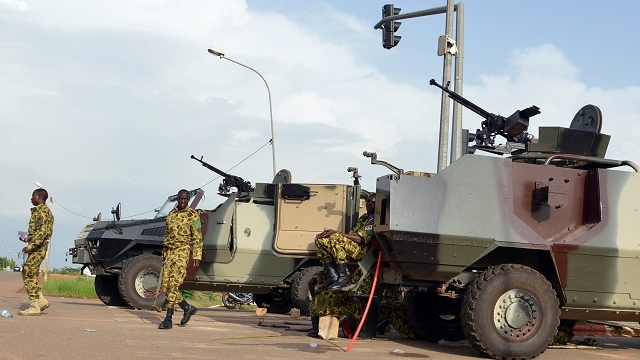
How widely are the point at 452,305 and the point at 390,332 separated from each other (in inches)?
74.3

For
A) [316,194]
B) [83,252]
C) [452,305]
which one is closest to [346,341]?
[452,305]

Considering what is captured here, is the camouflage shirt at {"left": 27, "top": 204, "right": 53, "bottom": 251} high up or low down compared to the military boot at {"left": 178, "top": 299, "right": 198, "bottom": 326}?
up

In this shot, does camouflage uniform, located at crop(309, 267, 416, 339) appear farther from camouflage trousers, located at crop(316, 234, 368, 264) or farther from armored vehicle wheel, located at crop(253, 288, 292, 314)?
armored vehicle wheel, located at crop(253, 288, 292, 314)

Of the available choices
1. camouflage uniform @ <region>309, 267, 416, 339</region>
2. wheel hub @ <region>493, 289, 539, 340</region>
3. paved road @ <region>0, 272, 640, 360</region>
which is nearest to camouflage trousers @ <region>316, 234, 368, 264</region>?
camouflage uniform @ <region>309, 267, 416, 339</region>

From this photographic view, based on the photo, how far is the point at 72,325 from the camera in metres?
11.6

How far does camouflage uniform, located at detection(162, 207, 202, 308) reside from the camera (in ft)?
39.2

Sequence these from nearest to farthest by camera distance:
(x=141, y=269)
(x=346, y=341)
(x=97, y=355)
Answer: (x=97, y=355), (x=346, y=341), (x=141, y=269)

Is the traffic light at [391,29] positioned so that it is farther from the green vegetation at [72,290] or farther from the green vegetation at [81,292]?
the green vegetation at [72,290]

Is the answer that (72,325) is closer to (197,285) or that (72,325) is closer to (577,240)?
(197,285)

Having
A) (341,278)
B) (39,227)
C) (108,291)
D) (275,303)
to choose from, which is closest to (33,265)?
(39,227)

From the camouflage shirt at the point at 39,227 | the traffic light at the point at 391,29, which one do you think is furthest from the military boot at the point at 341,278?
the traffic light at the point at 391,29

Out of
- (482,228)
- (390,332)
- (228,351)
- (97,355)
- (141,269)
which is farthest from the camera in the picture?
(141,269)

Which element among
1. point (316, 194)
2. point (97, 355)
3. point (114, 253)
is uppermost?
point (316, 194)

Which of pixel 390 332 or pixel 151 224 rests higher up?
pixel 151 224
